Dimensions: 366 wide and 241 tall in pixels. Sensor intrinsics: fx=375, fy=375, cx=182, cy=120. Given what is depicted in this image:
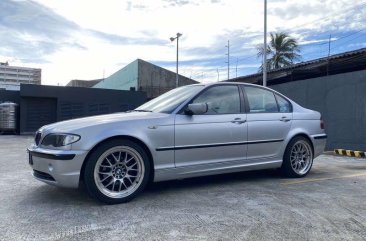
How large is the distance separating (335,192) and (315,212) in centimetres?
113

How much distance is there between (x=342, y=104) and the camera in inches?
465

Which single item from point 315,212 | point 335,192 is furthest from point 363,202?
point 315,212

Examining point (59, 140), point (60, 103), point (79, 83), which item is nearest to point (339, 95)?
point (59, 140)

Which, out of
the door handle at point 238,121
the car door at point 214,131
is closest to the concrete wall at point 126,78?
the car door at point 214,131

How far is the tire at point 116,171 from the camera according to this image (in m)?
4.30

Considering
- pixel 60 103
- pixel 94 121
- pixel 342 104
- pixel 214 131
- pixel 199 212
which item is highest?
pixel 60 103

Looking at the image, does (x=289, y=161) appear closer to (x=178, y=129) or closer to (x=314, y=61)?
(x=178, y=129)

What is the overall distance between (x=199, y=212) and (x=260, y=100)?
2494 mm

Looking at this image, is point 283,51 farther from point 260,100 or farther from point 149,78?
point 260,100

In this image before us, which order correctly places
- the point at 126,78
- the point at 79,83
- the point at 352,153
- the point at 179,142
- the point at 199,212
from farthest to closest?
the point at 79,83 < the point at 126,78 < the point at 352,153 < the point at 179,142 < the point at 199,212

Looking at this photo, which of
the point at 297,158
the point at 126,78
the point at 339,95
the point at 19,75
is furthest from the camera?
the point at 19,75

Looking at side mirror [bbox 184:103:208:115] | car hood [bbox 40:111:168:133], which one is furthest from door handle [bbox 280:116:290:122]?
car hood [bbox 40:111:168:133]

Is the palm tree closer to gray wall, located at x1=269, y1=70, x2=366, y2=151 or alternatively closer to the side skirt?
gray wall, located at x1=269, y1=70, x2=366, y2=151

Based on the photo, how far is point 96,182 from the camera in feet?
14.1
